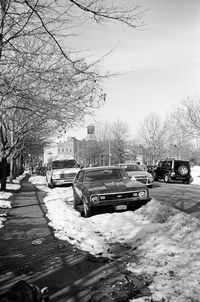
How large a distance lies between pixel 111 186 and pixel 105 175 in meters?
1.50

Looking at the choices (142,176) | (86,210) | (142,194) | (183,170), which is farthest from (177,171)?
(86,210)

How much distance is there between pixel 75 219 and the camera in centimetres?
916

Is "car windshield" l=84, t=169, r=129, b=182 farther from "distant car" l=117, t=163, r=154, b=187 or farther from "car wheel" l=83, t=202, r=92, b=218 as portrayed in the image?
"distant car" l=117, t=163, r=154, b=187

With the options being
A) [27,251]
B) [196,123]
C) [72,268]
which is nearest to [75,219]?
[27,251]

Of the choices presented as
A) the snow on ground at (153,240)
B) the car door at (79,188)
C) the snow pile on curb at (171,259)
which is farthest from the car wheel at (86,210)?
the snow pile on curb at (171,259)

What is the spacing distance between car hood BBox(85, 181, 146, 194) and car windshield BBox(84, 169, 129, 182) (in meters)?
0.63

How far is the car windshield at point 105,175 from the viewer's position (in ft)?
37.2

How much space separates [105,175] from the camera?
454 inches

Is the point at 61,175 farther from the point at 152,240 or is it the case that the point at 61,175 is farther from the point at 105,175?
the point at 152,240

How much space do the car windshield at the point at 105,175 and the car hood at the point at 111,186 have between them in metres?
0.63

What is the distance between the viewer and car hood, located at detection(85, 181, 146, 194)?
31.9 feet

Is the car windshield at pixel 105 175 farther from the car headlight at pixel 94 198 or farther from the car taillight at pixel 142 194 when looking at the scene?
the car headlight at pixel 94 198

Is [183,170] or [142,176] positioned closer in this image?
[142,176]

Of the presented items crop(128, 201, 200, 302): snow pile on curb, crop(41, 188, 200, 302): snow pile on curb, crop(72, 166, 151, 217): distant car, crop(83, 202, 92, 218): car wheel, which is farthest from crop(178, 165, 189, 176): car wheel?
crop(128, 201, 200, 302): snow pile on curb
